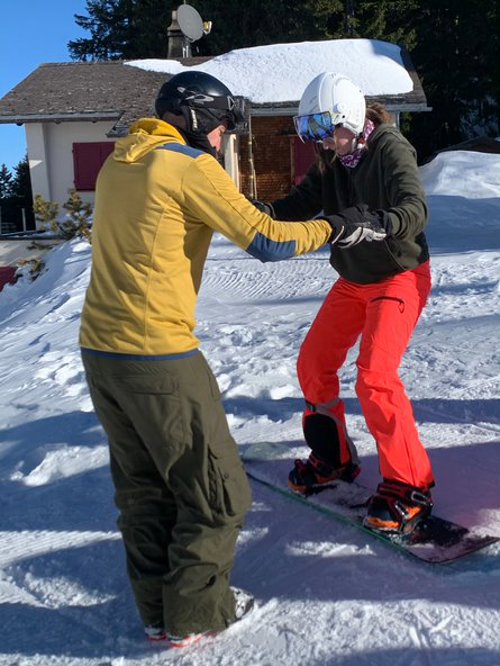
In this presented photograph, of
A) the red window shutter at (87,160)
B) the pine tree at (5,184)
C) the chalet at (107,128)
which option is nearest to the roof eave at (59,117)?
the chalet at (107,128)

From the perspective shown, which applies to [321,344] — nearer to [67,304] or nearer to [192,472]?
[192,472]

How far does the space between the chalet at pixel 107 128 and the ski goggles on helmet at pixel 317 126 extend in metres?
15.6

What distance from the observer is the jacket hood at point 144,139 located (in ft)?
7.87

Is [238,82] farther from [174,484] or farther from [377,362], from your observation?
[174,484]

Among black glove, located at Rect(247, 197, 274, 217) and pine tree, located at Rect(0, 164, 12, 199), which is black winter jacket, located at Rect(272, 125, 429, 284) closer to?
black glove, located at Rect(247, 197, 274, 217)

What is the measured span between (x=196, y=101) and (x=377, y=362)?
4.04 ft

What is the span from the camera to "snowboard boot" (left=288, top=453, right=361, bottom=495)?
11.8 feet

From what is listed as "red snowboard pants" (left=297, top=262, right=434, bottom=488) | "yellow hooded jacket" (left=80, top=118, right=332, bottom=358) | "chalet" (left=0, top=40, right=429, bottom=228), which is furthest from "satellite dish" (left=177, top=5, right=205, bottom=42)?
"yellow hooded jacket" (left=80, top=118, right=332, bottom=358)

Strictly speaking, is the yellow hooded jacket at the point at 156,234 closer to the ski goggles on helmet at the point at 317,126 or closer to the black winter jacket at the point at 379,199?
the black winter jacket at the point at 379,199

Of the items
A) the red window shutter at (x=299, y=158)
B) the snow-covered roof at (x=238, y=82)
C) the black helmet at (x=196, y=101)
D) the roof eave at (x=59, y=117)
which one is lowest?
the black helmet at (x=196, y=101)

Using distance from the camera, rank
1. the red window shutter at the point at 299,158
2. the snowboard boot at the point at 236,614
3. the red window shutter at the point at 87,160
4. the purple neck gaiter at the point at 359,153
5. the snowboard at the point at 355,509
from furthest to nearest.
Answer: the red window shutter at the point at 299,158 < the red window shutter at the point at 87,160 < the purple neck gaiter at the point at 359,153 < the snowboard at the point at 355,509 < the snowboard boot at the point at 236,614

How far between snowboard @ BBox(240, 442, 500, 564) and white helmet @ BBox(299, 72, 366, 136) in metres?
1.59

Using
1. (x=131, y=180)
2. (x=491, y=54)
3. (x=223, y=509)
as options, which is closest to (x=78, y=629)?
(x=223, y=509)

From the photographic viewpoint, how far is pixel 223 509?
97.3 inches
